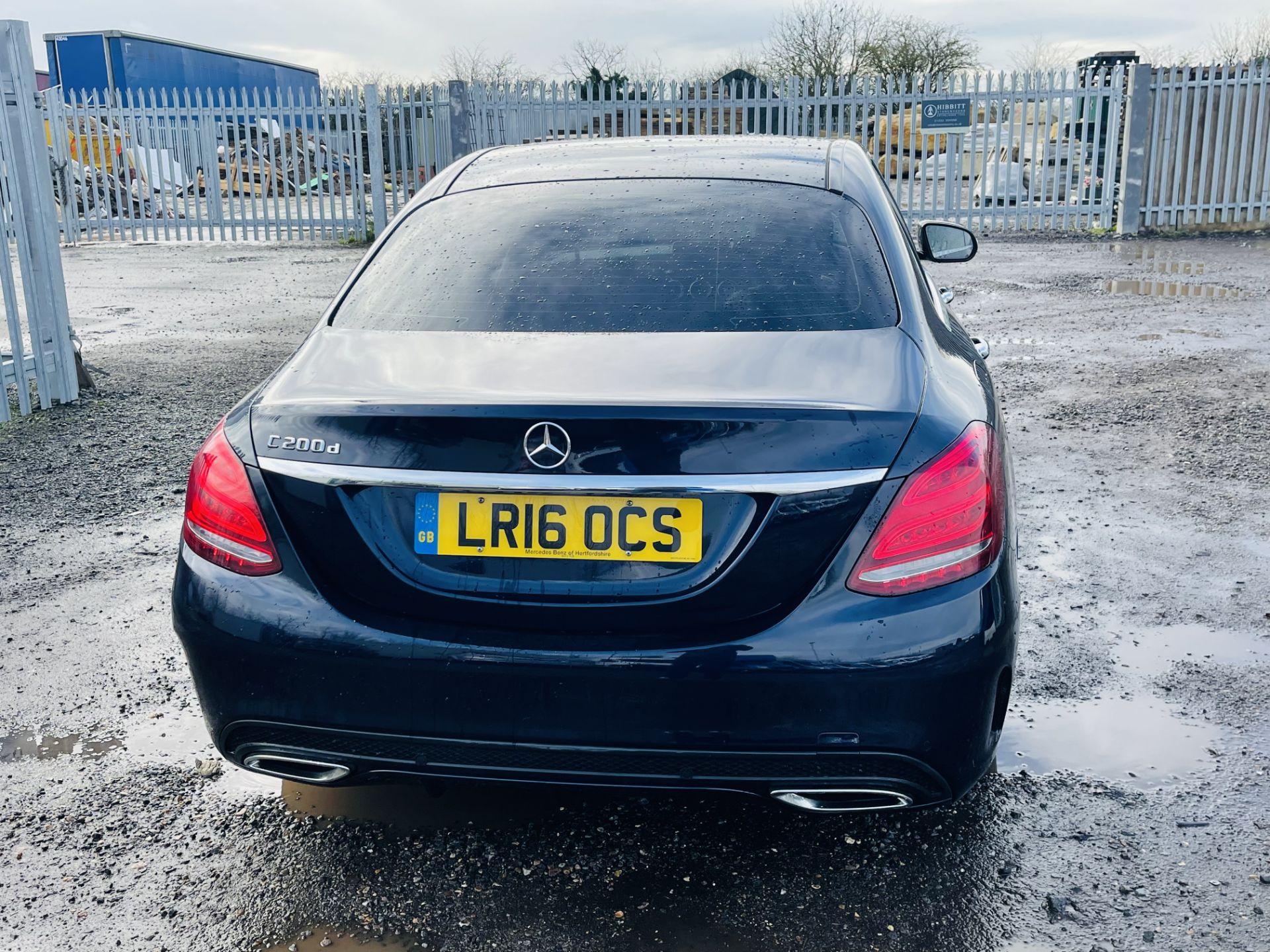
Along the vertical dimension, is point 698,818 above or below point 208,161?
below

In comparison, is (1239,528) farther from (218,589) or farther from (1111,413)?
(218,589)

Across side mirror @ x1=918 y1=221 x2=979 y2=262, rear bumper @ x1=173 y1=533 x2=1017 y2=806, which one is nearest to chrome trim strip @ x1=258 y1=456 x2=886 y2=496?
rear bumper @ x1=173 y1=533 x2=1017 y2=806

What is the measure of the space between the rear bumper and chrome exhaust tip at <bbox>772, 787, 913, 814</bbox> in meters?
0.02

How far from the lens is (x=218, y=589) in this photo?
237cm

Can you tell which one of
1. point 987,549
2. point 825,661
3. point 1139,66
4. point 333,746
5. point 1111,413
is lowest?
point 1111,413

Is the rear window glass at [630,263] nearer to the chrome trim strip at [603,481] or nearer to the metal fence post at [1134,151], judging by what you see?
the chrome trim strip at [603,481]

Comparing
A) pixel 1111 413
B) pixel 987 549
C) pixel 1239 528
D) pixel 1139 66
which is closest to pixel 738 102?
pixel 1139 66

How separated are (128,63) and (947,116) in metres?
27.9

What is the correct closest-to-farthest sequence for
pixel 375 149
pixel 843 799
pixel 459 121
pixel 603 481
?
pixel 603 481 → pixel 843 799 → pixel 375 149 → pixel 459 121

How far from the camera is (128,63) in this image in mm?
36312

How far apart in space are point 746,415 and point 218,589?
3.57 feet

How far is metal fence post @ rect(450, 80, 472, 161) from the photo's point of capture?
18.8 metres

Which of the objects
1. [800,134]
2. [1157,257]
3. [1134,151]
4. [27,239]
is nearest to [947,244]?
[27,239]

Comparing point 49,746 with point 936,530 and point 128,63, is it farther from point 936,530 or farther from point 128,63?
point 128,63
